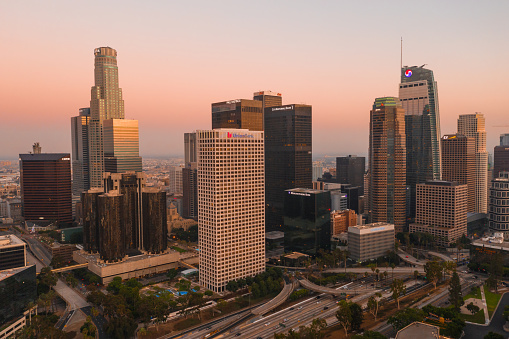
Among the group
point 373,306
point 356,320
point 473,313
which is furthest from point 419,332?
point 473,313

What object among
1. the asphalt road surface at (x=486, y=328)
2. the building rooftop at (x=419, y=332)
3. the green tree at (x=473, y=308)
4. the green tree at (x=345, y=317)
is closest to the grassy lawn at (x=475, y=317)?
the green tree at (x=473, y=308)

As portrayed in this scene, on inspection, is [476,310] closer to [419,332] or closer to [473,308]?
[473,308]

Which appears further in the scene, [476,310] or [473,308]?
[473,308]

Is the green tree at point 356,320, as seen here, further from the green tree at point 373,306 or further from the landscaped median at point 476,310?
the landscaped median at point 476,310

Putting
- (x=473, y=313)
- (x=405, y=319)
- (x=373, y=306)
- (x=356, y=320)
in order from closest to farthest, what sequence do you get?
1. (x=405, y=319)
2. (x=356, y=320)
3. (x=373, y=306)
4. (x=473, y=313)

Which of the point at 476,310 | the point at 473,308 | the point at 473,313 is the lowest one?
the point at 473,313

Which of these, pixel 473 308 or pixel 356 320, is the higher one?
pixel 356 320

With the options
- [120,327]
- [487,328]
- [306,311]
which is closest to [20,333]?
[120,327]

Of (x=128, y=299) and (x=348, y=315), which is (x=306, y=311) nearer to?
(x=348, y=315)

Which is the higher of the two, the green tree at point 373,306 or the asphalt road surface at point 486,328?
the green tree at point 373,306

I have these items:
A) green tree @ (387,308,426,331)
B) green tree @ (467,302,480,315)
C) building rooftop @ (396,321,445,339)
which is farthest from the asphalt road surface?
building rooftop @ (396,321,445,339)

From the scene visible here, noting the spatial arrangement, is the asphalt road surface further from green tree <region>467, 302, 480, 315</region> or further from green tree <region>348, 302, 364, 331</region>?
green tree <region>348, 302, 364, 331</region>

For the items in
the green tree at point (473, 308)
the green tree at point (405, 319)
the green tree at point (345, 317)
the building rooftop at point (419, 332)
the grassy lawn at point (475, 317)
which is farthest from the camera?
the green tree at point (473, 308)
